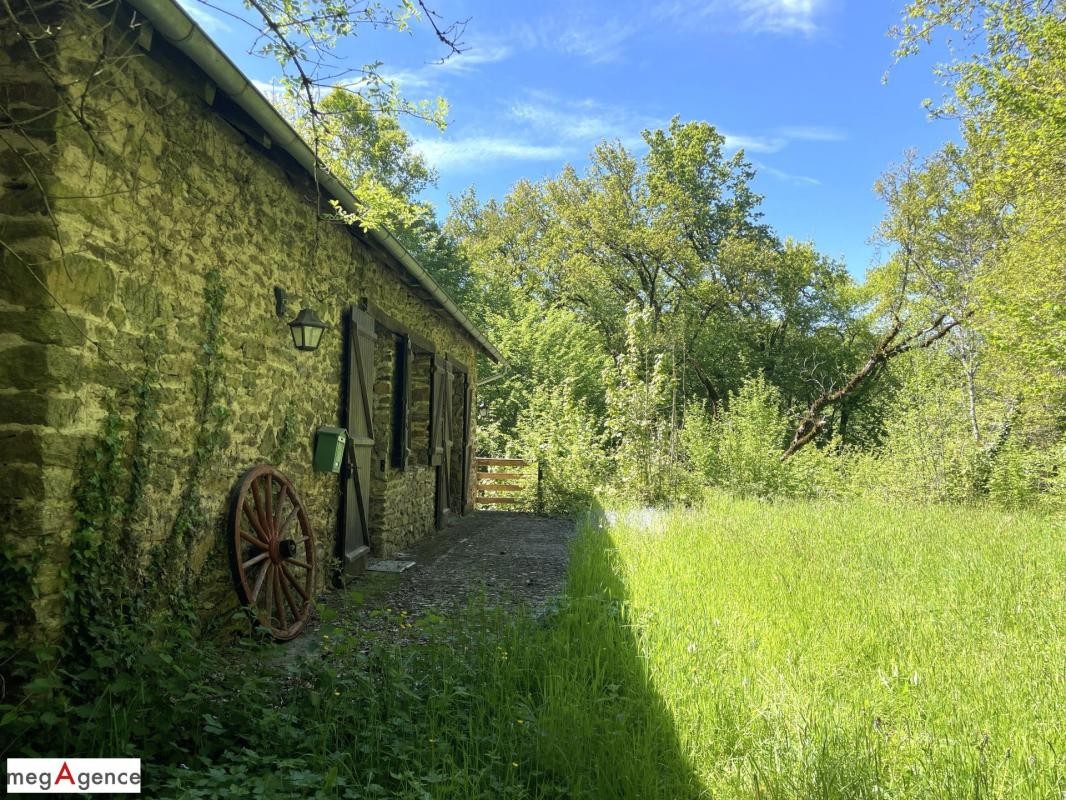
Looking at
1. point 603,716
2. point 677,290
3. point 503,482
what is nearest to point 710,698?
point 603,716

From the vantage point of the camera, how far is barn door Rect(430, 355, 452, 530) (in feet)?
28.6

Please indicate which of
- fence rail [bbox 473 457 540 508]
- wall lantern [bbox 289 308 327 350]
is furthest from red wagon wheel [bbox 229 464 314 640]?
fence rail [bbox 473 457 540 508]

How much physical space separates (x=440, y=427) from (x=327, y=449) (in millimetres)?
4225

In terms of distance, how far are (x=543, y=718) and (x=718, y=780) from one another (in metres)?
0.72

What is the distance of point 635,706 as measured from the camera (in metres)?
2.79

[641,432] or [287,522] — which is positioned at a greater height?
[641,432]

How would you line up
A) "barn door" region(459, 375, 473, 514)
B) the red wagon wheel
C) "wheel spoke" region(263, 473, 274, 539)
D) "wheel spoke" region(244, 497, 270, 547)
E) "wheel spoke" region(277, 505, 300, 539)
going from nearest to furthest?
the red wagon wheel, "wheel spoke" region(244, 497, 270, 547), "wheel spoke" region(263, 473, 274, 539), "wheel spoke" region(277, 505, 300, 539), "barn door" region(459, 375, 473, 514)

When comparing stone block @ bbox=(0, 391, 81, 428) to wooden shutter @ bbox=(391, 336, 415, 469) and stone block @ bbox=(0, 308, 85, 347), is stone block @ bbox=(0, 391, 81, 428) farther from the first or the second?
wooden shutter @ bbox=(391, 336, 415, 469)

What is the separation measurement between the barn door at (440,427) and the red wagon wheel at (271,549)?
162 inches

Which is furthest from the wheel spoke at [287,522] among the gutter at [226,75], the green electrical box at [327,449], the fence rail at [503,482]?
the fence rail at [503,482]

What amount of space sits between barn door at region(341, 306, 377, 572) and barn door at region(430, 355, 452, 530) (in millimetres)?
2317

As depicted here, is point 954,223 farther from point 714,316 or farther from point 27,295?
point 27,295
